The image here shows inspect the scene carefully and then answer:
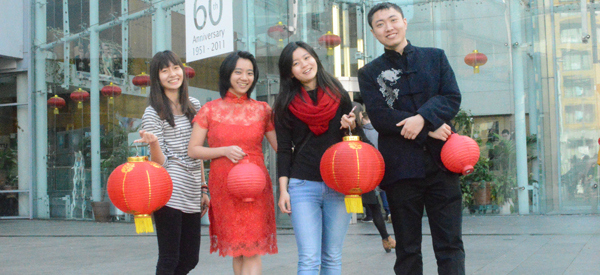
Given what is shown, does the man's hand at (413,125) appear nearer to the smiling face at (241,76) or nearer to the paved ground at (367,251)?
the smiling face at (241,76)

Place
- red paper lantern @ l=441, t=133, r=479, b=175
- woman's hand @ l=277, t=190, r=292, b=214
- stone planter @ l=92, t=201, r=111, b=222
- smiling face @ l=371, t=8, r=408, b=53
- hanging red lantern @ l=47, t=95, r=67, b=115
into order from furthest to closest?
hanging red lantern @ l=47, t=95, r=67, b=115 < stone planter @ l=92, t=201, r=111, b=222 < woman's hand @ l=277, t=190, r=292, b=214 < smiling face @ l=371, t=8, r=408, b=53 < red paper lantern @ l=441, t=133, r=479, b=175

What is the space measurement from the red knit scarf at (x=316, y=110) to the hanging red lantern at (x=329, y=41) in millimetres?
6855

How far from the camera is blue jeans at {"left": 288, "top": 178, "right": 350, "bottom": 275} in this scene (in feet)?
10.3

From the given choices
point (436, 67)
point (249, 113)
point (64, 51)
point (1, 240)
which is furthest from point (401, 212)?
point (64, 51)

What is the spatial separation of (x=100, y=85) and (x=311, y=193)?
1112cm

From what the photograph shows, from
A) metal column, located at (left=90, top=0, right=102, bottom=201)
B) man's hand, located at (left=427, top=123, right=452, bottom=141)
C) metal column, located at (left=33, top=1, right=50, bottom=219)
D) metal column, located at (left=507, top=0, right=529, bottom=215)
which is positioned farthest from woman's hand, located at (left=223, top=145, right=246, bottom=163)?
metal column, located at (left=33, top=1, right=50, bottom=219)

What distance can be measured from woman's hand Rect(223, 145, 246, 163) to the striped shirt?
0.38 meters

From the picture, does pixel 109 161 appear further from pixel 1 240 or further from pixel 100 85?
pixel 1 240

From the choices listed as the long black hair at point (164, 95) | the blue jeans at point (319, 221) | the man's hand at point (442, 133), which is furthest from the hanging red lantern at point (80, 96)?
the man's hand at point (442, 133)

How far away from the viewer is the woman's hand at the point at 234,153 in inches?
127

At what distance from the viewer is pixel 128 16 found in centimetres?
1258

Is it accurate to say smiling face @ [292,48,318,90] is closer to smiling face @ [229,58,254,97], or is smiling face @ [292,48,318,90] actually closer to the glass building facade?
smiling face @ [229,58,254,97]

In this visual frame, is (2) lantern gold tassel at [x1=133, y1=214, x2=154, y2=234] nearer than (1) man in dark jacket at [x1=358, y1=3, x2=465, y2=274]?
No

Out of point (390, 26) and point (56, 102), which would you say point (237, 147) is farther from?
point (56, 102)
